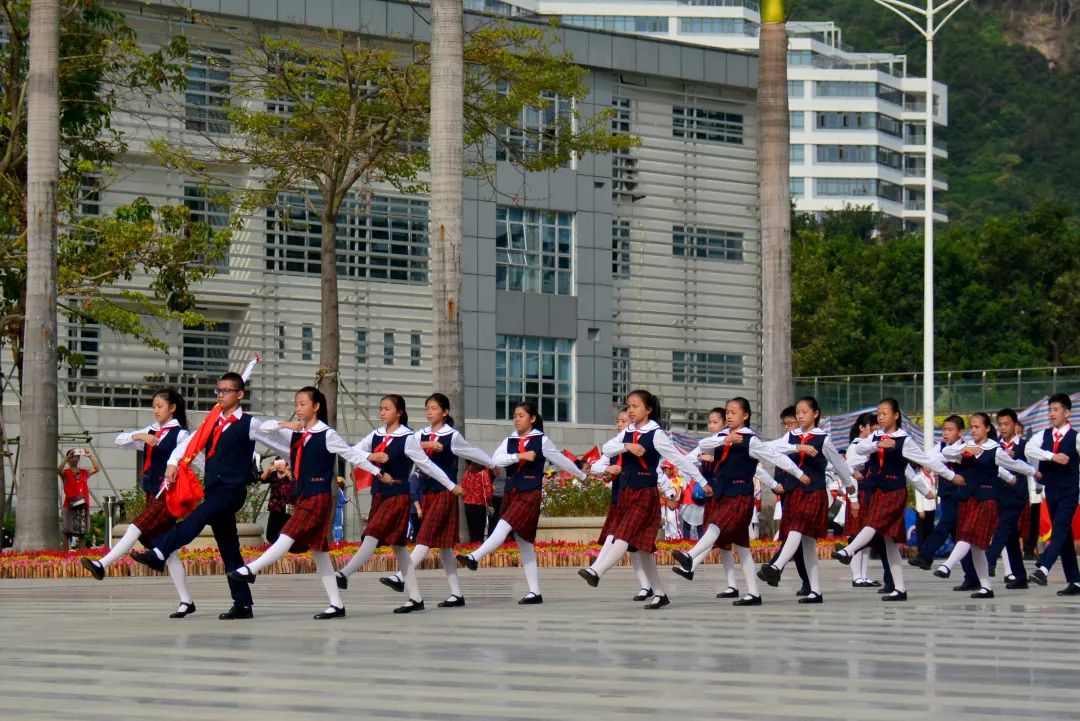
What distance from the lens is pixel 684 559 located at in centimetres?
1734

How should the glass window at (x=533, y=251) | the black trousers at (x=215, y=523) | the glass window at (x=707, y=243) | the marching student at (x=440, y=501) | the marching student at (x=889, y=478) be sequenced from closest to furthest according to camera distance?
the black trousers at (x=215, y=523), the marching student at (x=440, y=501), the marching student at (x=889, y=478), the glass window at (x=533, y=251), the glass window at (x=707, y=243)

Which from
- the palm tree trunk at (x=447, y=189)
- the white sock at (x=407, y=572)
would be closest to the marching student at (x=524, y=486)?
the white sock at (x=407, y=572)

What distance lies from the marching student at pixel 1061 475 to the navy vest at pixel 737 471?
3.43 m

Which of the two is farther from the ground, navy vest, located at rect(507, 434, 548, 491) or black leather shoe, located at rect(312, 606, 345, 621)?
navy vest, located at rect(507, 434, 548, 491)

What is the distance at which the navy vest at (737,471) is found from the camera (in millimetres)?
17422

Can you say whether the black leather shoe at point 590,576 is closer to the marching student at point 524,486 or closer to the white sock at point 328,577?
the marching student at point 524,486

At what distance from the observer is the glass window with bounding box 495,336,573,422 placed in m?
47.4

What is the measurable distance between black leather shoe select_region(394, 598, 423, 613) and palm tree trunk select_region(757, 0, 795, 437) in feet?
37.1

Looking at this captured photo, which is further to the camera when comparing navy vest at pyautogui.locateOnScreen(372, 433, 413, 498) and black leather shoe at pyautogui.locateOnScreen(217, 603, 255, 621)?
navy vest at pyautogui.locateOnScreen(372, 433, 413, 498)

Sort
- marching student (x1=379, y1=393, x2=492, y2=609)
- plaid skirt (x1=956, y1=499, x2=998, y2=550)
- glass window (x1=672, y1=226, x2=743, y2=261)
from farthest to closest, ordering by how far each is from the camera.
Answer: glass window (x1=672, y1=226, x2=743, y2=261) → plaid skirt (x1=956, y1=499, x2=998, y2=550) → marching student (x1=379, y1=393, x2=492, y2=609)

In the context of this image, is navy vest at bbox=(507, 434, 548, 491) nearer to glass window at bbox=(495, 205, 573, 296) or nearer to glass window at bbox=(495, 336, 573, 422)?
glass window at bbox=(495, 336, 573, 422)

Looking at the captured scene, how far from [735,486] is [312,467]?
403 cm

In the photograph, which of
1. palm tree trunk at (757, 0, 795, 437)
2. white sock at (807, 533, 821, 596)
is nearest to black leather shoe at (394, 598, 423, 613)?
white sock at (807, 533, 821, 596)

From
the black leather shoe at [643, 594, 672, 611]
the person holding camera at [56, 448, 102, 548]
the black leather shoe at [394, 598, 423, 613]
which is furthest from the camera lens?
the person holding camera at [56, 448, 102, 548]
